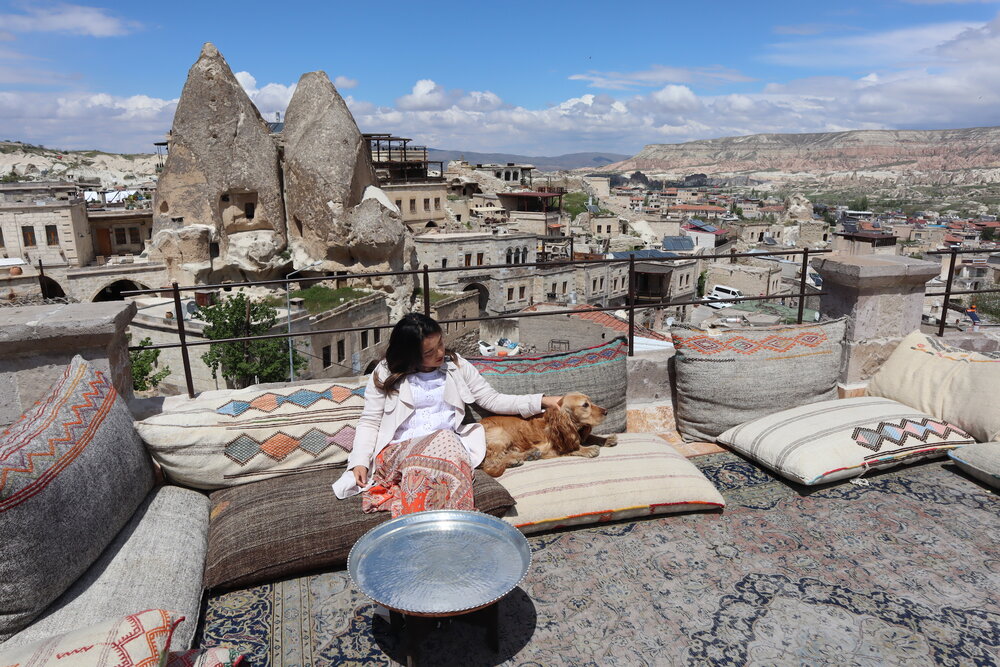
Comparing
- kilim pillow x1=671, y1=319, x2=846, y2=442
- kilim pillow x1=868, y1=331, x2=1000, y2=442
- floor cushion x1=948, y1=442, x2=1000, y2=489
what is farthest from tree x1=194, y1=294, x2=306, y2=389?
floor cushion x1=948, y1=442, x2=1000, y2=489

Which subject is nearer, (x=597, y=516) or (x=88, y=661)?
(x=88, y=661)

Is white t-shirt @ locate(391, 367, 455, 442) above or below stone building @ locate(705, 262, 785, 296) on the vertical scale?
above

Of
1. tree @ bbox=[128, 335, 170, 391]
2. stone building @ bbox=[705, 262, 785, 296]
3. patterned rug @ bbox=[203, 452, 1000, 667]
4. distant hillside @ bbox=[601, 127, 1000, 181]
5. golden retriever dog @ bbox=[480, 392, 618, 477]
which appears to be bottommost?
stone building @ bbox=[705, 262, 785, 296]

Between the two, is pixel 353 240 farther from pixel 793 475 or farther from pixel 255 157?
pixel 793 475

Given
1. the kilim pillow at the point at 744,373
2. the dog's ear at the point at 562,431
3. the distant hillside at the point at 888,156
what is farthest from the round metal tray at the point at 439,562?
the distant hillside at the point at 888,156

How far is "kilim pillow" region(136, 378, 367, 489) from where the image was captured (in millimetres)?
3145

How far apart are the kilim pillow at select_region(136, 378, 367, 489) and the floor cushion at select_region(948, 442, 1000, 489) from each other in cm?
350

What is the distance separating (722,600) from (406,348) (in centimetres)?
183

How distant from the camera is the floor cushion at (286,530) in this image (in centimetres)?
273

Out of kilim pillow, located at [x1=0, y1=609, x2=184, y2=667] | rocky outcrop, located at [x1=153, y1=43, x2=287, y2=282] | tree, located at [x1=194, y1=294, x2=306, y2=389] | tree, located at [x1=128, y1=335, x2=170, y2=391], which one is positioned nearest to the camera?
kilim pillow, located at [x1=0, y1=609, x2=184, y2=667]

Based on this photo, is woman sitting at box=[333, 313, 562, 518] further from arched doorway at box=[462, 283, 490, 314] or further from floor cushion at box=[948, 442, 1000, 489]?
arched doorway at box=[462, 283, 490, 314]

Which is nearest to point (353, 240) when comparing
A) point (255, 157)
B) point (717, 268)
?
point (255, 157)

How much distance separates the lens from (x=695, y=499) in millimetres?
3326

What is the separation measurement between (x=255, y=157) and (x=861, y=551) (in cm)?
2497
